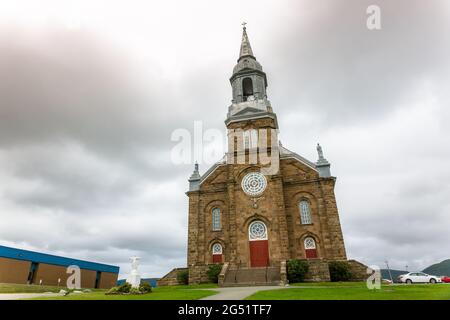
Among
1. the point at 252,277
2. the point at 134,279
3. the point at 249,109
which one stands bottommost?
the point at 134,279

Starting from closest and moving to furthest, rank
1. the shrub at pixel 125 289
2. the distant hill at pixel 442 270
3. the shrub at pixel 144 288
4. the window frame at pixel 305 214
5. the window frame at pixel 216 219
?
the shrub at pixel 125 289
the shrub at pixel 144 288
the window frame at pixel 305 214
the window frame at pixel 216 219
the distant hill at pixel 442 270

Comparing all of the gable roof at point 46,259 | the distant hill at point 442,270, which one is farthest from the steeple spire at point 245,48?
the distant hill at point 442,270

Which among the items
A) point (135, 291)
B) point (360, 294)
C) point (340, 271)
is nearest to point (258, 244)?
point (340, 271)

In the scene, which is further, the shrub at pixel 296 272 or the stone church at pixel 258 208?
the stone church at pixel 258 208

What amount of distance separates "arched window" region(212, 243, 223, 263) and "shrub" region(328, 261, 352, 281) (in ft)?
36.5

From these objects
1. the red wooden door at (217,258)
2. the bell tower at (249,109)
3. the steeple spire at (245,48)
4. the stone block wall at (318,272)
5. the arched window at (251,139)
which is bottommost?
the stone block wall at (318,272)

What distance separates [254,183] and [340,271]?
1197 cm

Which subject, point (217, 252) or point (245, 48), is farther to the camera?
point (245, 48)

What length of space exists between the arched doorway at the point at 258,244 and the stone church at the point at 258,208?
9 centimetres

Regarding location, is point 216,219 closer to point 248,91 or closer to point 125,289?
point 125,289

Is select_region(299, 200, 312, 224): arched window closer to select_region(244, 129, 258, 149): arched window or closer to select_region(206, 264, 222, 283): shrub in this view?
select_region(244, 129, 258, 149): arched window

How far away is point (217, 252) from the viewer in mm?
30906

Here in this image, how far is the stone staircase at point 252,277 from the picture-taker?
2300 centimetres

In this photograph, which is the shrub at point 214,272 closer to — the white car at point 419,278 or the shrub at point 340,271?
the shrub at point 340,271
